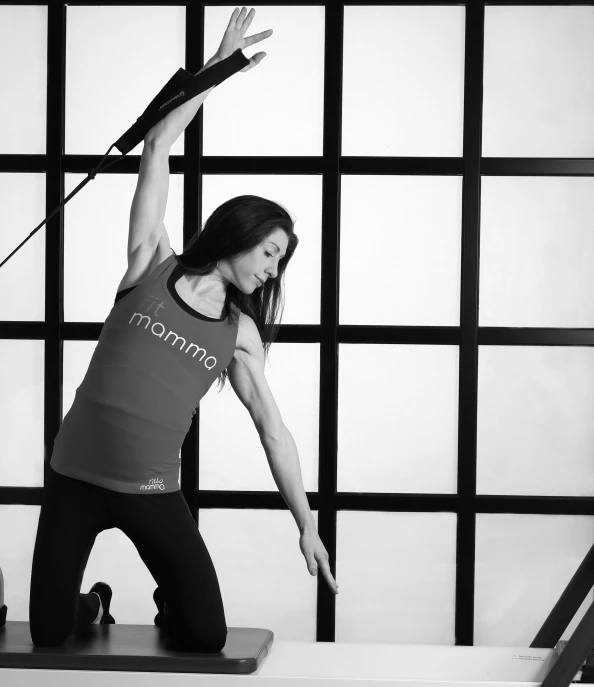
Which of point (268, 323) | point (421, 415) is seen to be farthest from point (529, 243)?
point (268, 323)

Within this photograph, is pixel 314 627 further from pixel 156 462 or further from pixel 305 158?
pixel 305 158

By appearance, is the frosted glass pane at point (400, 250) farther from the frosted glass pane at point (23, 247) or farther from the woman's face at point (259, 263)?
the frosted glass pane at point (23, 247)

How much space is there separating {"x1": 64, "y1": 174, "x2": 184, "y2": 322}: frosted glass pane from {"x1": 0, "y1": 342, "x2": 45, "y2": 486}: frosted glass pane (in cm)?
22

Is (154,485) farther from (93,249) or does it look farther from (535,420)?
(535,420)

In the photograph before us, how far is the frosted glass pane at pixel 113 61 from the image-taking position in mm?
2965

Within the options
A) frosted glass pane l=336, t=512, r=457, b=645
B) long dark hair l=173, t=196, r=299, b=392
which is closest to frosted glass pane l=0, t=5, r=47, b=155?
long dark hair l=173, t=196, r=299, b=392

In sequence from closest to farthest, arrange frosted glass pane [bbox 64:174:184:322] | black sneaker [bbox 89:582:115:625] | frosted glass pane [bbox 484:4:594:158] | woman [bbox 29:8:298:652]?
woman [bbox 29:8:298:652] < black sneaker [bbox 89:582:115:625] < frosted glass pane [bbox 484:4:594:158] < frosted glass pane [bbox 64:174:184:322]

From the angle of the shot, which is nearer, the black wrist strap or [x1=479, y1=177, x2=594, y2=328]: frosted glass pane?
the black wrist strap

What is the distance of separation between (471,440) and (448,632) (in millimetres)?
770

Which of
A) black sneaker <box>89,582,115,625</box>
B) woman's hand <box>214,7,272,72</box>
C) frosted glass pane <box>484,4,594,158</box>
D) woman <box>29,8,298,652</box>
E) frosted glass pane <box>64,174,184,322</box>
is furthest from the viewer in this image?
frosted glass pane <box>64,174,184,322</box>

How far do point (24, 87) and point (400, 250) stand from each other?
1622mm

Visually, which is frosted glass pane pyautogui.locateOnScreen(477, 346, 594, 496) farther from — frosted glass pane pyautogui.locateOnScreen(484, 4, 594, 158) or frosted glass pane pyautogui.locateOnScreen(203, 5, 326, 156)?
frosted glass pane pyautogui.locateOnScreen(203, 5, 326, 156)

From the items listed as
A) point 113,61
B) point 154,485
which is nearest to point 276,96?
point 113,61

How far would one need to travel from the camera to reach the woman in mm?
1920
